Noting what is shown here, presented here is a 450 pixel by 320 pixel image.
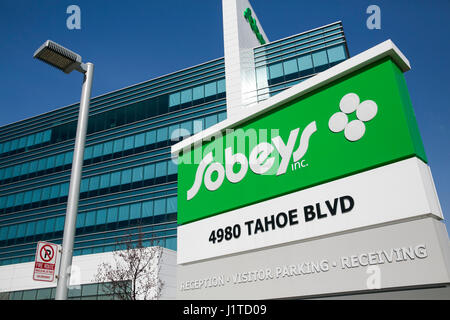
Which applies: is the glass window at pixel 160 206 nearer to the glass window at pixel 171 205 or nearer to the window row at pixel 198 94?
the glass window at pixel 171 205

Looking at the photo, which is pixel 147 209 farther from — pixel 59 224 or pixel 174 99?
pixel 174 99

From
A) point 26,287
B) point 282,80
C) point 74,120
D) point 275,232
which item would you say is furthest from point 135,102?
point 275,232

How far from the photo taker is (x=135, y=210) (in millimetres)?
38500

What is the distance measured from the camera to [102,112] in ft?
154

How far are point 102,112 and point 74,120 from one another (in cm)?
425

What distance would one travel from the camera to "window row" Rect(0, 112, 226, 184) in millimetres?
39750

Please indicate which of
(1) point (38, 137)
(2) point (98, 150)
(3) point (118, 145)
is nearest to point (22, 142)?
(1) point (38, 137)

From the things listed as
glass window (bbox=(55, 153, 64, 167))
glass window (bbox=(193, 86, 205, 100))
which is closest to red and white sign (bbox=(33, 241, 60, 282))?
glass window (bbox=(193, 86, 205, 100))

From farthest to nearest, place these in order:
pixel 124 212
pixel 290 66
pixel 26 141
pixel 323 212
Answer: pixel 26 141 → pixel 124 212 → pixel 290 66 → pixel 323 212

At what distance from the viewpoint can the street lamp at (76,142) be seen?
5.70 m

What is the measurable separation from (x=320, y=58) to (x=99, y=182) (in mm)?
28885

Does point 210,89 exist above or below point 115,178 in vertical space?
above

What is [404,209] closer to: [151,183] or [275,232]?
Answer: [275,232]

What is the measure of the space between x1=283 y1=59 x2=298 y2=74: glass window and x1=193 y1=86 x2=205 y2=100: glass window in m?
10.2
